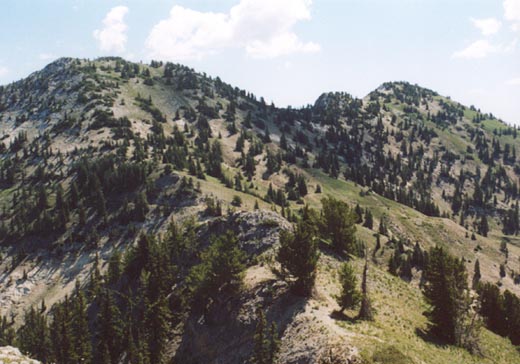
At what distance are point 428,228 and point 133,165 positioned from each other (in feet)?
491

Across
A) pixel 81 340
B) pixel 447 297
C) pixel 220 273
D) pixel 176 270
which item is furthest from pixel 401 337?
pixel 81 340

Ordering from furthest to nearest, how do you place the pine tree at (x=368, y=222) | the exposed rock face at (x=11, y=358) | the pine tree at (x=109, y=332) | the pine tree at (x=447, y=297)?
1. the pine tree at (x=368, y=222)
2. the pine tree at (x=109, y=332)
3. the pine tree at (x=447, y=297)
4. the exposed rock face at (x=11, y=358)

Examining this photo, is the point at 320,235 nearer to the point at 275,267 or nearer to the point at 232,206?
the point at 275,267

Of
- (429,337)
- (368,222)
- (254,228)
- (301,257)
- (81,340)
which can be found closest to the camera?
(429,337)

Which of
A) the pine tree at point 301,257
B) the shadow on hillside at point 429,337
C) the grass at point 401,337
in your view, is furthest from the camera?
the pine tree at point 301,257

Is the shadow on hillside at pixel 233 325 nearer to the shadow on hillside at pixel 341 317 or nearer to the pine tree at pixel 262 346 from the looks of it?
the shadow on hillside at pixel 341 317

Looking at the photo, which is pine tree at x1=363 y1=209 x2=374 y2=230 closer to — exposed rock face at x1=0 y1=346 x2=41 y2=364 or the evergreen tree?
the evergreen tree

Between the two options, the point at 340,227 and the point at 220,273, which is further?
the point at 340,227

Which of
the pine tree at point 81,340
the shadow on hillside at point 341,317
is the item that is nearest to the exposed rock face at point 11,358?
the shadow on hillside at point 341,317

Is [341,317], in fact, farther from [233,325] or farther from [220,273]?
[220,273]

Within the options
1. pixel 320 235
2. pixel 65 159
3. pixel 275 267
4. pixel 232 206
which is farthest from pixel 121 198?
pixel 275 267

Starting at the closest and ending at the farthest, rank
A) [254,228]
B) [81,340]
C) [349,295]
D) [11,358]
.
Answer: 1. [11,358]
2. [349,295]
3. [81,340]
4. [254,228]

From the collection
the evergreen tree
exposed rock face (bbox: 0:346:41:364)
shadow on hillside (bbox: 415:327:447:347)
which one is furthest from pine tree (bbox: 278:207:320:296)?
exposed rock face (bbox: 0:346:41:364)

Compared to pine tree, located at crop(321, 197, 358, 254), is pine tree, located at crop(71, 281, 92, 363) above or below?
below
